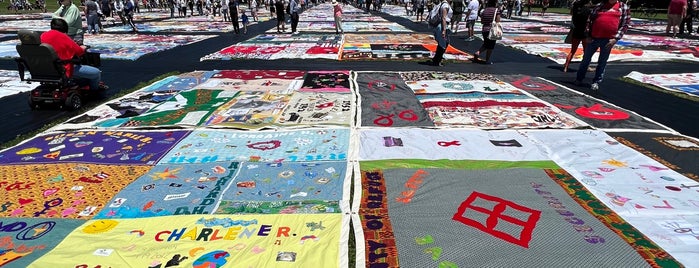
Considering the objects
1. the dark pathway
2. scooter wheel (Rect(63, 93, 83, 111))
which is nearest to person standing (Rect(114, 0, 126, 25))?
the dark pathway

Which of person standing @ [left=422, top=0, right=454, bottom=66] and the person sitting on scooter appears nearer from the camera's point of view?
the person sitting on scooter

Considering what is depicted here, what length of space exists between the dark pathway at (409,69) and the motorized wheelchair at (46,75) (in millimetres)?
198

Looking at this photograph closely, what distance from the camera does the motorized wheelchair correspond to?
5309mm

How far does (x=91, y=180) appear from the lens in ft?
12.0

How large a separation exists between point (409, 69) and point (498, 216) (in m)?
6.48

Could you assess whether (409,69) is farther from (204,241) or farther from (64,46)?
(204,241)

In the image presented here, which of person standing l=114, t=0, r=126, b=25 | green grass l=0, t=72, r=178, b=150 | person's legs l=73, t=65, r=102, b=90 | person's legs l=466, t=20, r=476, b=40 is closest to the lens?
green grass l=0, t=72, r=178, b=150

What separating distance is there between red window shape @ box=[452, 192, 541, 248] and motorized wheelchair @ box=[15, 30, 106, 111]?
5714mm

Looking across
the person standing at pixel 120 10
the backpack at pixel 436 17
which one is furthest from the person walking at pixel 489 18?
the person standing at pixel 120 10

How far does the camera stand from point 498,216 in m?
3.00

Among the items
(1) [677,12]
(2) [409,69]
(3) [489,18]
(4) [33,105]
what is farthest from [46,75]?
(1) [677,12]

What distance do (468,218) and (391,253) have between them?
29.9 inches

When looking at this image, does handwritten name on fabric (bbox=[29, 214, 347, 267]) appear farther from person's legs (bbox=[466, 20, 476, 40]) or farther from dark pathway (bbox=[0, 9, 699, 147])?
person's legs (bbox=[466, 20, 476, 40])

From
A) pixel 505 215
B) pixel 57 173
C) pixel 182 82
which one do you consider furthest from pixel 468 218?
pixel 182 82
